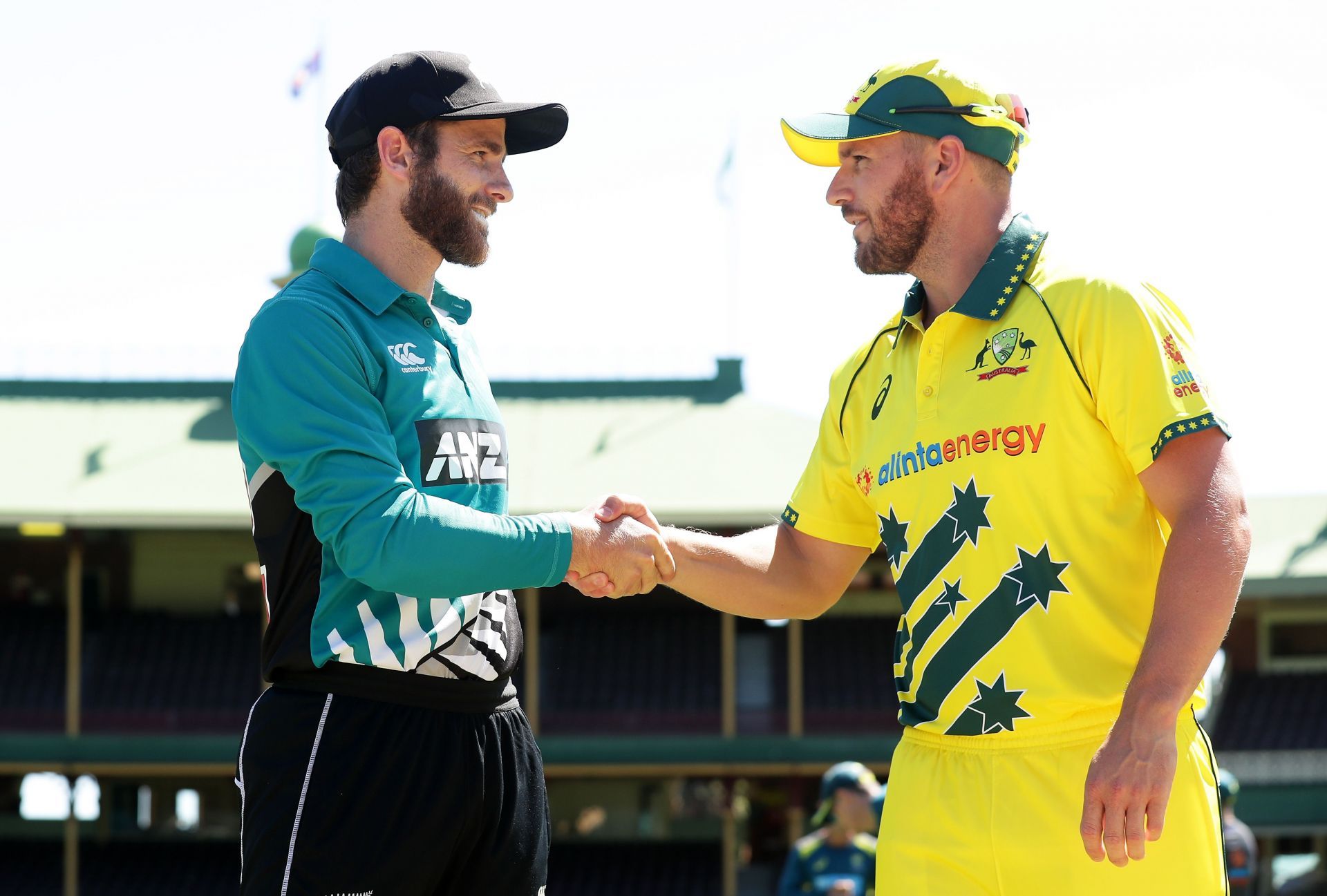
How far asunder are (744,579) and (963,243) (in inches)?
43.9

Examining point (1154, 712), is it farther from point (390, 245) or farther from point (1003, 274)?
point (390, 245)

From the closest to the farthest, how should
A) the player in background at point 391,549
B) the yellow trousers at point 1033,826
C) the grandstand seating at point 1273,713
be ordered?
the yellow trousers at point 1033,826 < the player in background at point 391,549 < the grandstand seating at point 1273,713

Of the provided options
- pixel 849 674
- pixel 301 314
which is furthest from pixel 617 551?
pixel 849 674

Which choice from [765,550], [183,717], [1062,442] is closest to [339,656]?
[765,550]

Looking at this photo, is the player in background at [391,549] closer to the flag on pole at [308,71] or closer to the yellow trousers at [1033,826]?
the yellow trousers at [1033,826]

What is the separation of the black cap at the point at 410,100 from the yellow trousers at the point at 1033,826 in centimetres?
190

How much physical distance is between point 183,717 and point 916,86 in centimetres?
2046

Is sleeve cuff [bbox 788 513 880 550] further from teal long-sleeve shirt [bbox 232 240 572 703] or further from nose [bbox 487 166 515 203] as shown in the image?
nose [bbox 487 166 515 203]

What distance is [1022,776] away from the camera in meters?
3.18

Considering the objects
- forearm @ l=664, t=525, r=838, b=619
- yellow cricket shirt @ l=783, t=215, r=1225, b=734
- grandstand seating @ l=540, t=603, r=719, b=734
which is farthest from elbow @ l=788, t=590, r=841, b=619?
grandstand seating @ l=540, t=603, r=719, b=734

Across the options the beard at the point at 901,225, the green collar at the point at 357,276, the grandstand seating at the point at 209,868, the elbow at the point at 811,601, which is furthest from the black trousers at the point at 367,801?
the grandstand seating at the point at 209,868

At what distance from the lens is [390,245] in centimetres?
362

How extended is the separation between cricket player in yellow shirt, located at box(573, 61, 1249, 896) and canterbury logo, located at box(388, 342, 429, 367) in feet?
3.71

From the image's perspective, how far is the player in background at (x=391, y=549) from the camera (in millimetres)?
3141
